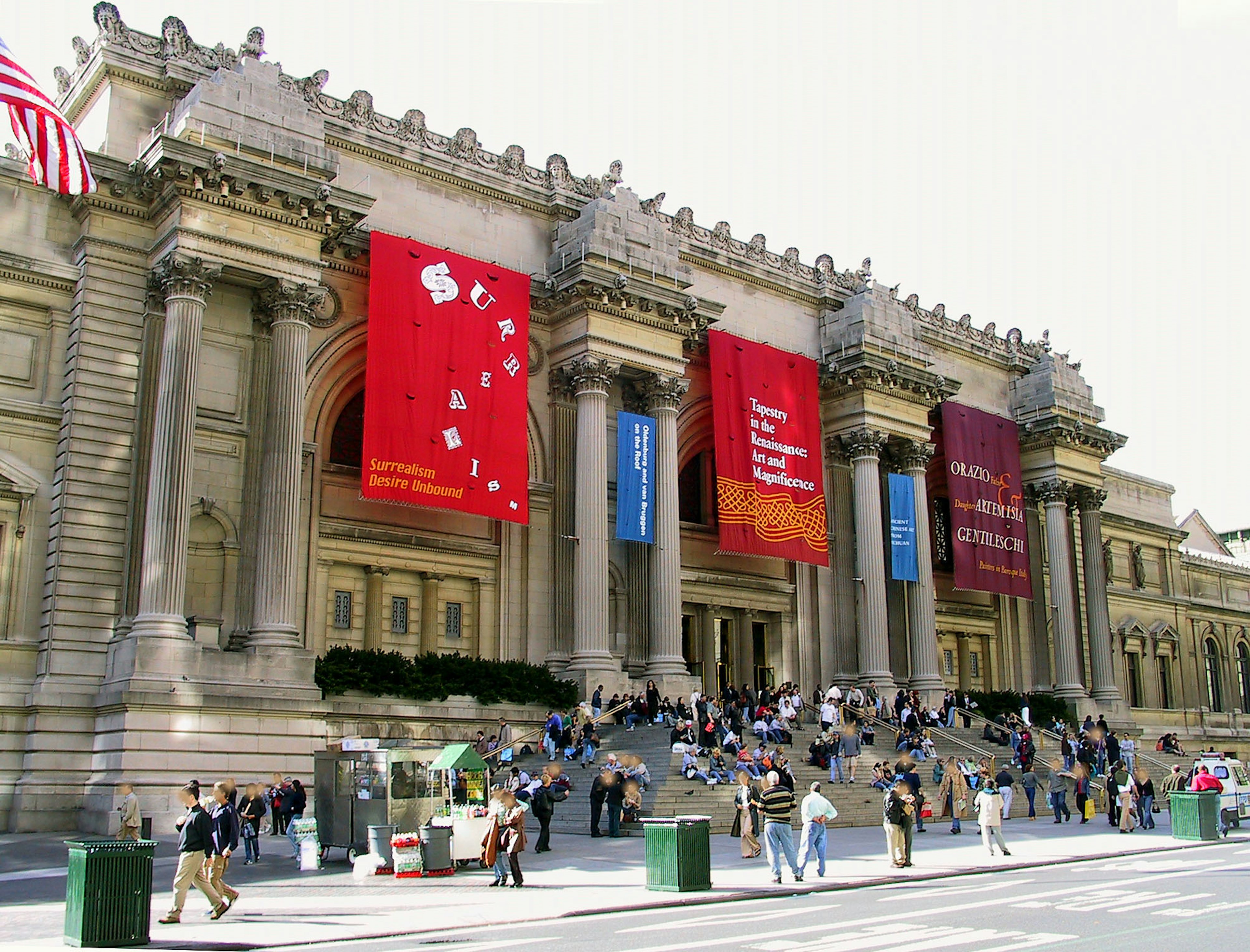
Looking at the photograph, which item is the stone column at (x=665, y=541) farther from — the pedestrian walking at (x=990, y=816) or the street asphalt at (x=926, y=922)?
the street asphalt at (x=926, y=922)

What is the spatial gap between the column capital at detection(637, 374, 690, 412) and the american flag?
18.4m

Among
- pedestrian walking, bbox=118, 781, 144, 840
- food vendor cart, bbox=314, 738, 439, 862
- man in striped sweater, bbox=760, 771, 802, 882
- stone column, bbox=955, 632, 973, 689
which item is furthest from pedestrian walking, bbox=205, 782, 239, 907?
stone column, bbox=955, 632, 973, 689

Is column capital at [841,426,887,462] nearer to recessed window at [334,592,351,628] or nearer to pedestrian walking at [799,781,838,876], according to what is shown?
recessed window at [334,592,351,628]

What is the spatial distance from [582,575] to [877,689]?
12.6 metres

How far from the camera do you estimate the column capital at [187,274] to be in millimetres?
28906

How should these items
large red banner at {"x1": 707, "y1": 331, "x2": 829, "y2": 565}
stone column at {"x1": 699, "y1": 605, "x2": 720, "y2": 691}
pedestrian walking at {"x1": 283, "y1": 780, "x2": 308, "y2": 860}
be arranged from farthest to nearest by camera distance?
stone column at {"x1": 699, "y1": 605, "x2": 720, "y2": 691}, large red banner at {"x1": 707, "y1": 331, "x2": 829, "y2": 565}, pedestrian walking at {"x1": 283, "y1": 780, "x2": 308, "y2": 860}

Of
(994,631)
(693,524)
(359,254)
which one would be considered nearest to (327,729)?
(359,254)

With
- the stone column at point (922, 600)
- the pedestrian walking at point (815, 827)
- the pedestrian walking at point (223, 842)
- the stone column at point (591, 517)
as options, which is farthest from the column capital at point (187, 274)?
the stone column at point (922, 600)

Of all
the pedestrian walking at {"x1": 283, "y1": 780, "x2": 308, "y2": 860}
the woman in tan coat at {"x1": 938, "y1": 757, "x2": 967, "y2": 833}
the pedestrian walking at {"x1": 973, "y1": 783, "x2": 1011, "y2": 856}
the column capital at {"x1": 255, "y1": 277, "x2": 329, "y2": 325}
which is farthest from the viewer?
the column capital at {"x1": 255, "y1": 277, "x2": 329, "y2": 325}

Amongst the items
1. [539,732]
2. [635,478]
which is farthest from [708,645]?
[539,732]

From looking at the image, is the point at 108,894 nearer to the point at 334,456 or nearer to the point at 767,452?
the point at 334,456

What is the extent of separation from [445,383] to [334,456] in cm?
417

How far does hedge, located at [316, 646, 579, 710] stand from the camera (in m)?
30.6

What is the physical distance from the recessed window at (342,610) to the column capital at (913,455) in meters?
22.1
